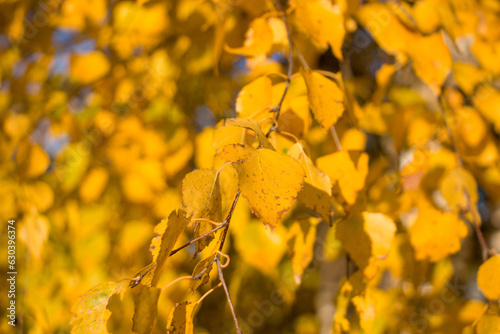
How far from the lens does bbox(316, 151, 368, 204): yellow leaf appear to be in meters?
0.51

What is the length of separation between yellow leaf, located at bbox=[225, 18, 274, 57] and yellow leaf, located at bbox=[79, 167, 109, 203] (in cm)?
85

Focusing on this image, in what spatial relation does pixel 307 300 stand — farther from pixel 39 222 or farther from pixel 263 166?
pixel 263 166

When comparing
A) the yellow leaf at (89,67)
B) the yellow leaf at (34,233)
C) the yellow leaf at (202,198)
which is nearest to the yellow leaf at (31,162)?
the yellow leaf at (34,233)

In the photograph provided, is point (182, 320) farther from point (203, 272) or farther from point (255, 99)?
point (255, 99)

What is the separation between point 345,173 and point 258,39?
0.23 m

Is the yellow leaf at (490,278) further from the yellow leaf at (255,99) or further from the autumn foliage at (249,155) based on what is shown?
the yellow leaf at (255,99)

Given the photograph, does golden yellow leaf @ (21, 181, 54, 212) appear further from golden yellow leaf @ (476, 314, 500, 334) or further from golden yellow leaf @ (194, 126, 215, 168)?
golden yellow leaf @ (476, 314, 500, 334)

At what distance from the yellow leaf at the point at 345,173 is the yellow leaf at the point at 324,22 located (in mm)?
151

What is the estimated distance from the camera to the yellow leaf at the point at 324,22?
561mm

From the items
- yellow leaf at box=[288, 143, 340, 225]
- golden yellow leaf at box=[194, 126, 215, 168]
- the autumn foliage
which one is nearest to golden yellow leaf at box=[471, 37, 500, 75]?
the autumn foliage

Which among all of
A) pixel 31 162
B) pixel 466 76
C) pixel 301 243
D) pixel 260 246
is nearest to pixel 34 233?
pixel 31 162

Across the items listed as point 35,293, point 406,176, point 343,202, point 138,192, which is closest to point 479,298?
point 406,176

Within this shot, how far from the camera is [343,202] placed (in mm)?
523

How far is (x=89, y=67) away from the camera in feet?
3.87
